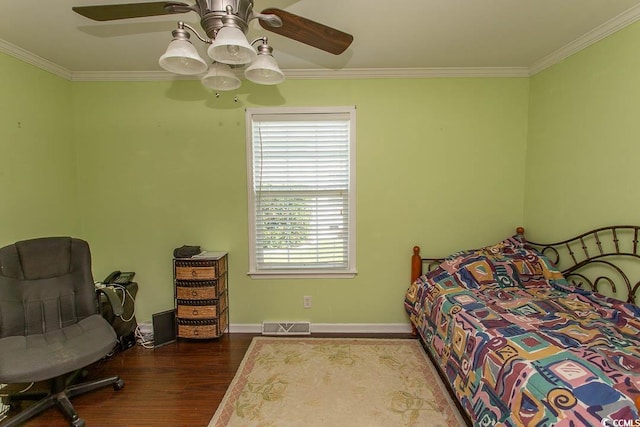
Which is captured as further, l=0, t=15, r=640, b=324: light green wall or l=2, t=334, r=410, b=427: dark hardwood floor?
l=0, t=15, r=640, b=324: light green wall

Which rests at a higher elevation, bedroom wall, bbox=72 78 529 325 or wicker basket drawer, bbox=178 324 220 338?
bedroom wall, bbox=72 78 529 325

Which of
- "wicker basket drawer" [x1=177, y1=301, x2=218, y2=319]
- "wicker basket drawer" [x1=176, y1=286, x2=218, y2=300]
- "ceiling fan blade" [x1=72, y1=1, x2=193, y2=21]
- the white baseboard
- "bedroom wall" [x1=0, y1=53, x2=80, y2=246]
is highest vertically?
"ceiling fan blade" [x1=72, y1=1, x2=193, y2=21]

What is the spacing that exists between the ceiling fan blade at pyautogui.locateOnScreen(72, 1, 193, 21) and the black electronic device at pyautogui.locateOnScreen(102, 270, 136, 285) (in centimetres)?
226

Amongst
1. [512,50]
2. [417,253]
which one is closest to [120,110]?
[417,253]

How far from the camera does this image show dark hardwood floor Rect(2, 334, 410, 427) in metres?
1.92

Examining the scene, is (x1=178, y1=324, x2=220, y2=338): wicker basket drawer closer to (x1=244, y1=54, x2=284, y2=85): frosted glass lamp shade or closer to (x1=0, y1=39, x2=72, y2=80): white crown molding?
(x1=244, y1=54, x2=284, y2=85): frosted glass lamp shade

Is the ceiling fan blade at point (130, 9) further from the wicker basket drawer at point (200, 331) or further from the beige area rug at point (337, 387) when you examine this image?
the wicker basket drawer at point (200, 331)

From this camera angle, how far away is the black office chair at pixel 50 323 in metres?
1.74

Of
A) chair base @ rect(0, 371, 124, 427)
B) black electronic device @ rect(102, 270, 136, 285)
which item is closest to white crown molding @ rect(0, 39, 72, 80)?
black electronic device @ rect(102, 270, 136, 285)

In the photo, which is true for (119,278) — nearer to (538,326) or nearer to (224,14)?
(224,14)

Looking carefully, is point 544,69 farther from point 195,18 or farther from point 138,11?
point 138,11

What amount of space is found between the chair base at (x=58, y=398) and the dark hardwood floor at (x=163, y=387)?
→ 82mm

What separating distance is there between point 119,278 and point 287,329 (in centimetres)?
169

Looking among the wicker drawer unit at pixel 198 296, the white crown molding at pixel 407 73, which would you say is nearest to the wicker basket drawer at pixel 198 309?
the wicker drawer unit at pixel 198 296
